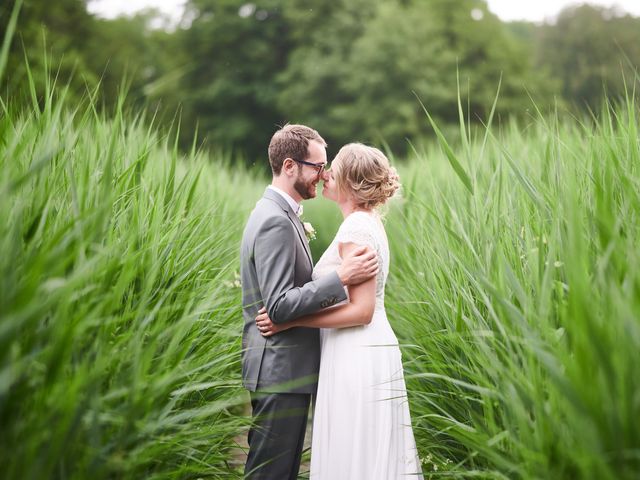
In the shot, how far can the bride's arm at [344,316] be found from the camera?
2.94 meters

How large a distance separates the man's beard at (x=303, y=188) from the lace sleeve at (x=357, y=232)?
0.29m

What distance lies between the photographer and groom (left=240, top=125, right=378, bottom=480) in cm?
288

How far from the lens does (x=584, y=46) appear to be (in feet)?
116

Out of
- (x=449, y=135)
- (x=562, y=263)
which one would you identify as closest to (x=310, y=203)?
(x=562, y=263)

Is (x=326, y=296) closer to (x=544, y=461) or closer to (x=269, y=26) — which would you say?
(x=544, y=461)

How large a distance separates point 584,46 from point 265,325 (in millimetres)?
37887

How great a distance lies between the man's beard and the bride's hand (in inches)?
27.6

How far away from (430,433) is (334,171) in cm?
142

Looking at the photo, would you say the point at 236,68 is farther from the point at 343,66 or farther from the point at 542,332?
the point at 542,332

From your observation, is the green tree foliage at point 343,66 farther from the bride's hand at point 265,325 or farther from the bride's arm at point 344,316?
the bride's hand at point 265,325

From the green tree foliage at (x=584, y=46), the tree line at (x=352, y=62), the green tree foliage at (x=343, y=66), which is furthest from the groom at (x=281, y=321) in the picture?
the green tree foliage at (x=584, y=46)

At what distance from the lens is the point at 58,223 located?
221cm

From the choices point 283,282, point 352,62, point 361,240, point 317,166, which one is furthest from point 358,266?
point 352,62

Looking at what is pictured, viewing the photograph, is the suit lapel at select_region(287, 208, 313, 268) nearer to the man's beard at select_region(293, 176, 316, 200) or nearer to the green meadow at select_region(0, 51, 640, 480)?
the man's beard at select_region(293, 176, 316, 200)
